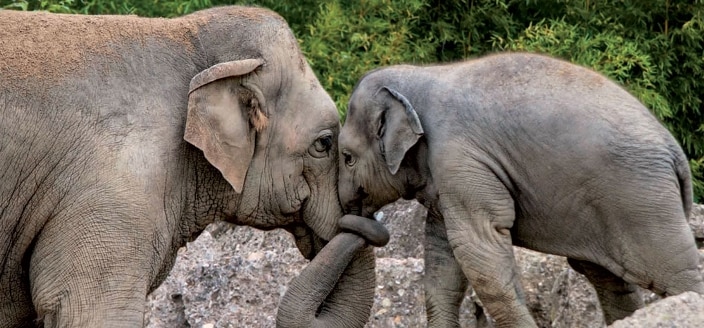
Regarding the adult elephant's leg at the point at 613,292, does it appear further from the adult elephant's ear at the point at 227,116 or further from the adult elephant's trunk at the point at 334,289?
the adult elephant's ear at the point at 227,116

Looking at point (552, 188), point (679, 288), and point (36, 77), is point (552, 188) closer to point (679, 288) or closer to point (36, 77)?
point (679, 288)

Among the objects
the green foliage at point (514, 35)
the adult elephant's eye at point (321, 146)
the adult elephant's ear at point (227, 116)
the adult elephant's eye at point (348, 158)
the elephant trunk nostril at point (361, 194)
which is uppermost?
the adult elephant's ear at point (227, 116)

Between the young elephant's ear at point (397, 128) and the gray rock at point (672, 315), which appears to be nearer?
the gray rock at point (672, 315)

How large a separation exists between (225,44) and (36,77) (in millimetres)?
879

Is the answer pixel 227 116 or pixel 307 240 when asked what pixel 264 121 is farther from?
pixel 307 240

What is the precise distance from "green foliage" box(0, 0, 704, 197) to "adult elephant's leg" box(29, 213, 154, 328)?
442 centimetres

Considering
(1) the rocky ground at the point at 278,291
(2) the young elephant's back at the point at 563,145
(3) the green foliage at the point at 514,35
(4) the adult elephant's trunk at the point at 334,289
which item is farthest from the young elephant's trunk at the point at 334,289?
(3) the green foliage at the point at 514,35

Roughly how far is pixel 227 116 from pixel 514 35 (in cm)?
576

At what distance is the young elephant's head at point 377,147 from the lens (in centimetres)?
766

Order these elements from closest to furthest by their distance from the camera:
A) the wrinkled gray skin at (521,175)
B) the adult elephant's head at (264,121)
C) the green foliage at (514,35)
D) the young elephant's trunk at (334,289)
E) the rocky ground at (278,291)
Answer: the adult elephant's head at (264,121) → the wrinkled gray skin at (521,175) → the young elephant's trunk at (334,289) → the rocky ground at (278,291) → the green foliage at (514,35)

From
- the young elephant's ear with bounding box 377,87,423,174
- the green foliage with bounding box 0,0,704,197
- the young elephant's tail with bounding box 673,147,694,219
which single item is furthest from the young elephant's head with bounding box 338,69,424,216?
the green foliage with bounding box 0,0,704,197

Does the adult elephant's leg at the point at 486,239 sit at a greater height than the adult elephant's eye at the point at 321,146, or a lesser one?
lesser

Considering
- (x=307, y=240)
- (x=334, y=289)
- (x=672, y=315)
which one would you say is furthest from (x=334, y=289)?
(x=672, y=315)

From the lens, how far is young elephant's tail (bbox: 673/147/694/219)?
7.30 m
